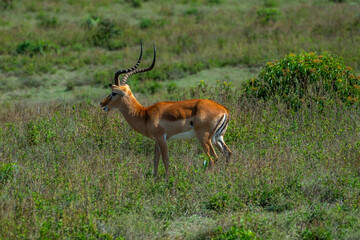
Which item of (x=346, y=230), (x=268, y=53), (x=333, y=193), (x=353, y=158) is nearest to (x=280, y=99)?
(x=353, y=158)

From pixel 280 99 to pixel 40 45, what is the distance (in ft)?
30.3

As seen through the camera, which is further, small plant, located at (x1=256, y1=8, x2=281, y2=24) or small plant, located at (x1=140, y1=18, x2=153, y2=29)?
small plant, located at (x1=140, y1=18, x2=153, y2=29)

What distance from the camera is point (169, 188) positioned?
6918mm

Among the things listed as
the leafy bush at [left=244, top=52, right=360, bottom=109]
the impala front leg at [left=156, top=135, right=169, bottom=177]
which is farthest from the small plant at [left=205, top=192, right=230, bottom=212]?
the leafy bush at [left=244, top=52, right=360, bottom=109]

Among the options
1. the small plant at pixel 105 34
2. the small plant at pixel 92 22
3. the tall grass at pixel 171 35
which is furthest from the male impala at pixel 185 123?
the small plant at pixel 92 22

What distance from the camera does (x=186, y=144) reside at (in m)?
8.92

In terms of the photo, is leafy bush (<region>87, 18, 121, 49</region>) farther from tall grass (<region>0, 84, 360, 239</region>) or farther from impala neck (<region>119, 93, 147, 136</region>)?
impala neck (<region>119, 93, 147, 136</region>)

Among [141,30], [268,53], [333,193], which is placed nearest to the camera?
[333,193]

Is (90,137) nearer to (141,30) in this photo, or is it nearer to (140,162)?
(140,162)

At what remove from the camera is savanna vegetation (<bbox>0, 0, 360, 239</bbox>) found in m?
5.89

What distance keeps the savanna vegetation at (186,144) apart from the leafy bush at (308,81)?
0.03 meters

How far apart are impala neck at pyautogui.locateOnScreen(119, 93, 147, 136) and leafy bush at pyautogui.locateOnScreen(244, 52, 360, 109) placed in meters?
3.10

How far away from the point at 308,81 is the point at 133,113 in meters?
3.77

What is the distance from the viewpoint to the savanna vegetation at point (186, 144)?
5.89 m
